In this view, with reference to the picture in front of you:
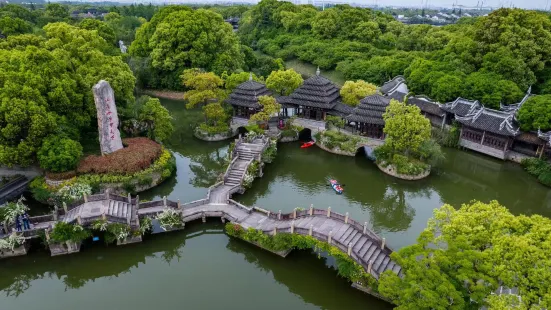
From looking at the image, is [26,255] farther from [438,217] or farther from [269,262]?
[438,217]

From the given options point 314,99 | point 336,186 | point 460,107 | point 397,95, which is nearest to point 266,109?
point 314,99

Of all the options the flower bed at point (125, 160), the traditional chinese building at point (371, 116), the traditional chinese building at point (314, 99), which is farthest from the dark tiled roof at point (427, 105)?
the flower bed at point (125, 160)

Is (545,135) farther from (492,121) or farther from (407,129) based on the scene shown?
(407,129)

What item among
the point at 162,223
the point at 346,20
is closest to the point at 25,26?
the point at 162,223

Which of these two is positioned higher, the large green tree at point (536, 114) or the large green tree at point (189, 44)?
the large green tree at point (189, 44)

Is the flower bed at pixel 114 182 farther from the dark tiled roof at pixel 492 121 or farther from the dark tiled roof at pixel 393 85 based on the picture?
the dark tiled roof at pixel 393 85
